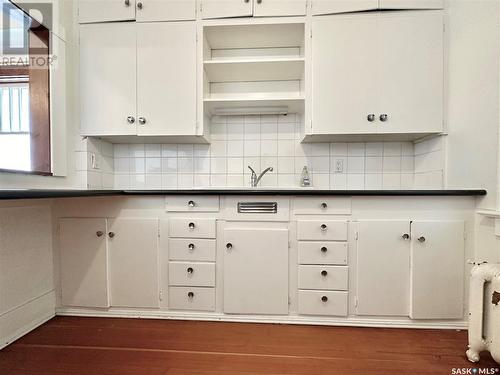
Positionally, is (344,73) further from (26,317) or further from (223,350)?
(26,317)

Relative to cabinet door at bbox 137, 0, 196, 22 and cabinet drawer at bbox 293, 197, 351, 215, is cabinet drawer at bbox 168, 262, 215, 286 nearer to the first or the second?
cabinet drawer at bbox 293, 197, 351, 215

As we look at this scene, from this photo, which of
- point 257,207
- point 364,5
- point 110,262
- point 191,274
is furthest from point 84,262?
point 364,5

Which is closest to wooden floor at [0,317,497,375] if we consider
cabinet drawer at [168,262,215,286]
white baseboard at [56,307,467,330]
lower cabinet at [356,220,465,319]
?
white baseboard at [56,307,467,330]

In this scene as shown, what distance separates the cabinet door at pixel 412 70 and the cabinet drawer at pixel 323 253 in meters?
0.99

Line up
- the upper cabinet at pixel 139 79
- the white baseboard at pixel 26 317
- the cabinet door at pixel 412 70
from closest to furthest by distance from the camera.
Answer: the white baseboard at pixel 26 317
the cabinet door at pixel 412 70
the upper cabinet at pixel 139 79

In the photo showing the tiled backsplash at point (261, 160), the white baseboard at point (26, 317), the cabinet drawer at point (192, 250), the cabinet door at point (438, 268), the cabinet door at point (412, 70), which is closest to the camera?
the white baseboard at point (26, 317)

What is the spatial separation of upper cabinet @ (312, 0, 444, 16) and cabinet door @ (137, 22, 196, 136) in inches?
36.0

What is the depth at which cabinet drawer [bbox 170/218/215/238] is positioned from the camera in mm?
1728

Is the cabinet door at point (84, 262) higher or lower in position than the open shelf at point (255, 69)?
lower

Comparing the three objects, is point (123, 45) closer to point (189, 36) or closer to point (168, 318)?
point (189, 36)

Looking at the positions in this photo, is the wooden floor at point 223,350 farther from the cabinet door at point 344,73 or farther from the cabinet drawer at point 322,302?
the cabinet door at point 344,73

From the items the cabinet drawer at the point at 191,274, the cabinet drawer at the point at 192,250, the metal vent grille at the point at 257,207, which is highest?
the metal vent grille at the point at 257,207

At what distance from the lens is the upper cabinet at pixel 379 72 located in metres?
1.84

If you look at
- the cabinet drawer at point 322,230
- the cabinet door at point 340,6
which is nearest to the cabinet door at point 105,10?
the cabinet door at point 340,6
